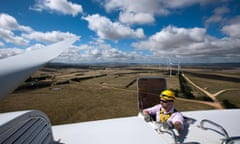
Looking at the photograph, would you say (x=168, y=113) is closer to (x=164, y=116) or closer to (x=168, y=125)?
(x=164, y=116)

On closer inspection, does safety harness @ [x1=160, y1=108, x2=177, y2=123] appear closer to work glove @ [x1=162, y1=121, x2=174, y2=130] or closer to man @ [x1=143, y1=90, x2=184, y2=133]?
man @ [x1=143, y1=90, x2=184, y2=133]

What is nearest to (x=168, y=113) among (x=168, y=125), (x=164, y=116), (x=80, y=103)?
(x=164, y=116)

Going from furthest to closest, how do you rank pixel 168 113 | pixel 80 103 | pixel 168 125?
pixel 80 103 < pixel 168 113 < pixel 168 125

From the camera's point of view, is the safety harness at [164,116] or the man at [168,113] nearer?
the man at [168,113]

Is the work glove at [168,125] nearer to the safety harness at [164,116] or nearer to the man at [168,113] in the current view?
the man at [168,113]

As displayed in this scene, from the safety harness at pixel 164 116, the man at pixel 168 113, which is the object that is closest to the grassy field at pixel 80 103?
the man at pixel 168 113

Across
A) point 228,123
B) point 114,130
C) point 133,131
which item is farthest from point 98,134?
point 228,123

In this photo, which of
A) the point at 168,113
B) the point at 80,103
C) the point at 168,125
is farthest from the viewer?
the point at 80,103

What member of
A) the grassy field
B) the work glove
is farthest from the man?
the grassy field
